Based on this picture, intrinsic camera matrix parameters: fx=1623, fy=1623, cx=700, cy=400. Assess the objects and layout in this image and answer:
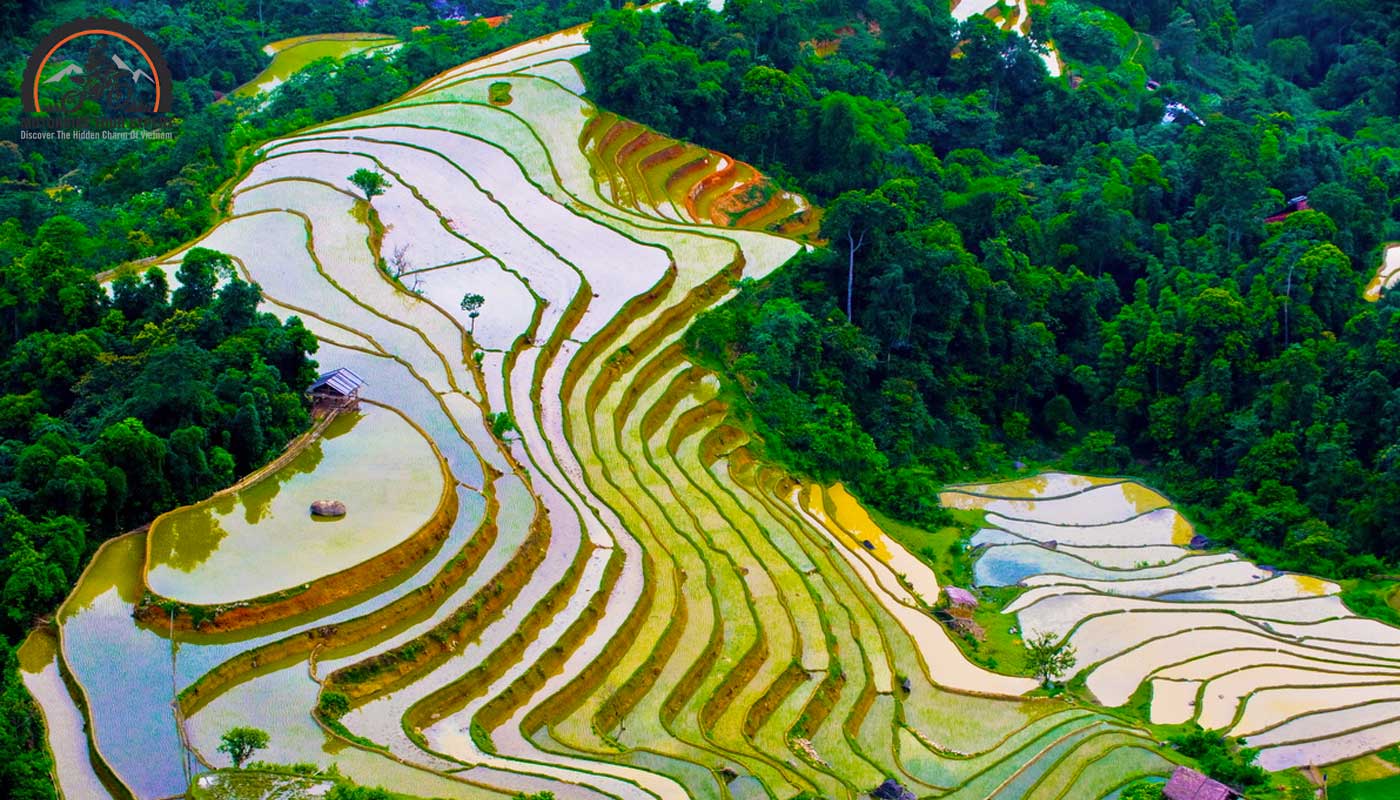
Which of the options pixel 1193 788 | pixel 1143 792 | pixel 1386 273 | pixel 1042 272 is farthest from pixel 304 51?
pixel 1193 788

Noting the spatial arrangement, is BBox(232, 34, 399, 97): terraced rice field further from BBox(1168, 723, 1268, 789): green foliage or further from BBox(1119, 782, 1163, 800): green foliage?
BBox(1119, 782, 1163, 800): green foliage

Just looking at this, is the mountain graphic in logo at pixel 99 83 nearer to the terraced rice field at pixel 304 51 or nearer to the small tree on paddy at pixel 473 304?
the terraced rice field at pixel 304 51

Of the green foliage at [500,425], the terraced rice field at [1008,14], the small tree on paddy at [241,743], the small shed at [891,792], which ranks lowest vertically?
the small shed at [891,792]

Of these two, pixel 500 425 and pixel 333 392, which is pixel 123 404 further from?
pixel 500 425

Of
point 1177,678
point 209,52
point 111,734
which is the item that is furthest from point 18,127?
point 1177,678

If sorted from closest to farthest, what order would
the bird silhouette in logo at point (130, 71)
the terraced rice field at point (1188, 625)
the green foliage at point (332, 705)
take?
the green foliage at point (332, 705), the terraced rice field at point (1188, 625), the bird silhouette in logo at point (130, 71)

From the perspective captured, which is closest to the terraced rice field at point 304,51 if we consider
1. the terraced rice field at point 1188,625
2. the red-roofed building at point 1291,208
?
the red-roofed building at point 1291,208
